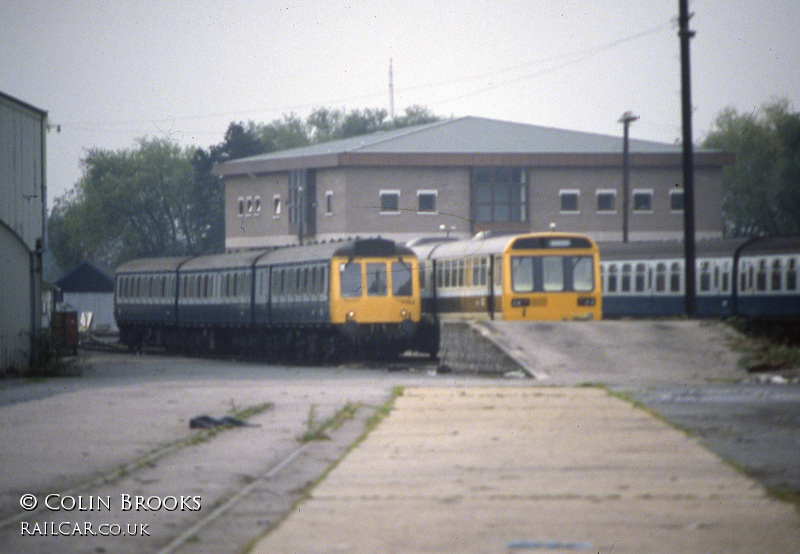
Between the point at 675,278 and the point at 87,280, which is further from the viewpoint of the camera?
the point at 87,280

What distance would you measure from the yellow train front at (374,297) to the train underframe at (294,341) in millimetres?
24

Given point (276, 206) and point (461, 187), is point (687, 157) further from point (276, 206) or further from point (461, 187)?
point (276, 206)

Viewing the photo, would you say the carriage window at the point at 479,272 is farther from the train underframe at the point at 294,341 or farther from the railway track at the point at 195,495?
the railway track at the point at 195,495

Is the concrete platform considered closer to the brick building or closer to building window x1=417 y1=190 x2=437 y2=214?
the brick building

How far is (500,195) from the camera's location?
65625 mm

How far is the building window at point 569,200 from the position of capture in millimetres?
66812

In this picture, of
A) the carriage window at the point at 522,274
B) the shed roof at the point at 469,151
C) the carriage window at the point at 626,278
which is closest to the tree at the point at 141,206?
the shed roof at the point at 469,151

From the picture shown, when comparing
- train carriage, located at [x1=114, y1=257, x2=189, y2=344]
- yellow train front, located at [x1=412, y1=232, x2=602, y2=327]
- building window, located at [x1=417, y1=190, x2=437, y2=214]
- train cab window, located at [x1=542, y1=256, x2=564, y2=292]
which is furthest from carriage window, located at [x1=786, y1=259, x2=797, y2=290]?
building window, located at [x1=417, y1=190, x2=437, y2=214]

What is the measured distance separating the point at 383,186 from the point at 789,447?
52.8 metres

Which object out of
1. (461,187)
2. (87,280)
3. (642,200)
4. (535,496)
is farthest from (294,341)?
(87,280)

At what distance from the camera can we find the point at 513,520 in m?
7.65

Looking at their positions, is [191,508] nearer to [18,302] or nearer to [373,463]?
[373,463]

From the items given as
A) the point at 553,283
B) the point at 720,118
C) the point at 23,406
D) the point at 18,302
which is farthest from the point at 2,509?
the point at 720,118

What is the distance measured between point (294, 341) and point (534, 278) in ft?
24.5
